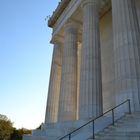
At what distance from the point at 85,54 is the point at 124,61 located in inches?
314

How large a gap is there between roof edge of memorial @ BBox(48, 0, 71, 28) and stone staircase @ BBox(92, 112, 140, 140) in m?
30.5

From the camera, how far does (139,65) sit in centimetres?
2348

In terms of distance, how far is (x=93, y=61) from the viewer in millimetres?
30078

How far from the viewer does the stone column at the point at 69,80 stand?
3519 centimetres

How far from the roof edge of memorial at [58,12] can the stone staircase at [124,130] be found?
3055 centimetres

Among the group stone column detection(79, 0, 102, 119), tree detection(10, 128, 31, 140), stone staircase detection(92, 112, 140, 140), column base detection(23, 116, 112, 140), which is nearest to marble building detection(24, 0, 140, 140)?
stone column detection(79, 0, 102, 119)

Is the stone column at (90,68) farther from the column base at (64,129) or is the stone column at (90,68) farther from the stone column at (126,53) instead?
the stone column at (126,53)

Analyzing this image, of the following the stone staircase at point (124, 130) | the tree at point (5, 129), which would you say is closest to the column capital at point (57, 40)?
the stone staircase at point (124, 130)

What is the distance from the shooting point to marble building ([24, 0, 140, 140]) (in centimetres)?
2373

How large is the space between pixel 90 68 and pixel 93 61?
3.76 ft

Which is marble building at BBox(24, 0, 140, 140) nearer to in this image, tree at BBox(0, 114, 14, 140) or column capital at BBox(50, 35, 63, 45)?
column capital at BBox(50, 35, 63, 45)

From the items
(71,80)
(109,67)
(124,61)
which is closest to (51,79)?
(71,80)

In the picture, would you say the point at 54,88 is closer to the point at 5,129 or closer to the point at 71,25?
the point at 71,25

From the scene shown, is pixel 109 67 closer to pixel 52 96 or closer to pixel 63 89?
pixel 63 89
